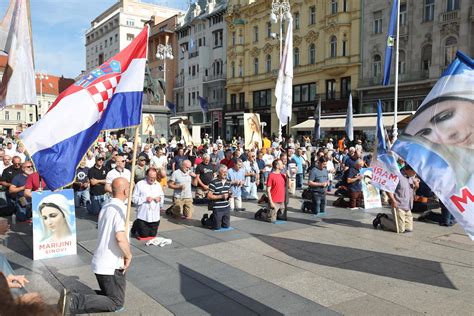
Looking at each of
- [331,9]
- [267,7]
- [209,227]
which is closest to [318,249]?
[209,227]

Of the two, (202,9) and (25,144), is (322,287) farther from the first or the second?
(202,9)

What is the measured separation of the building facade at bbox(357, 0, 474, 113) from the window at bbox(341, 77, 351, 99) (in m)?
1.52

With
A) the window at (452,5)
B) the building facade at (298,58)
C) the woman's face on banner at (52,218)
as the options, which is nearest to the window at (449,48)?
the window at (452,5)

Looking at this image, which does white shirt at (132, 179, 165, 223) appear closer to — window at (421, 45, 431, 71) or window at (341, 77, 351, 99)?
window at (421, 45, 431, 71)

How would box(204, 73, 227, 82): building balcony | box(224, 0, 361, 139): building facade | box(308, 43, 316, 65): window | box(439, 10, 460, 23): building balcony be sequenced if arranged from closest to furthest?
box(439, 10, 460, 23): building balcony → box(224, 0, 361, 139): building facade → box(308, 43, 316, 65): window → box(204, 73, 227, 82): building balcony

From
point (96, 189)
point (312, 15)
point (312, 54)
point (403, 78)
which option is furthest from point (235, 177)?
point (312, 15)

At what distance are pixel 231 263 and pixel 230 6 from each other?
4991cm

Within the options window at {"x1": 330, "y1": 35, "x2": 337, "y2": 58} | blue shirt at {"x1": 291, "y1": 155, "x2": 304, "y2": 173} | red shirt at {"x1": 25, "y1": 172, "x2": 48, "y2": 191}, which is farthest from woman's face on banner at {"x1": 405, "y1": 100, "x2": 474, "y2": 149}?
window at {"x1": 330, "y1": 35, "x2": 337, "y2": 58}

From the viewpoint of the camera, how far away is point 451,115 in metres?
4.82

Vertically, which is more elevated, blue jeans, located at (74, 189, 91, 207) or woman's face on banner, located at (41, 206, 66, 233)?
woman's face on banner, located at (41, 206, 66, 233)

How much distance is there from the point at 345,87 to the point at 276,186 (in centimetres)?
3078

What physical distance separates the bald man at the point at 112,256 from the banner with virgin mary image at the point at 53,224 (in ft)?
8.84

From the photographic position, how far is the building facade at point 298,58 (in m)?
38.1

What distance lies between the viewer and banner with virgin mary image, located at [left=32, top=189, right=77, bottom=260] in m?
7.07
